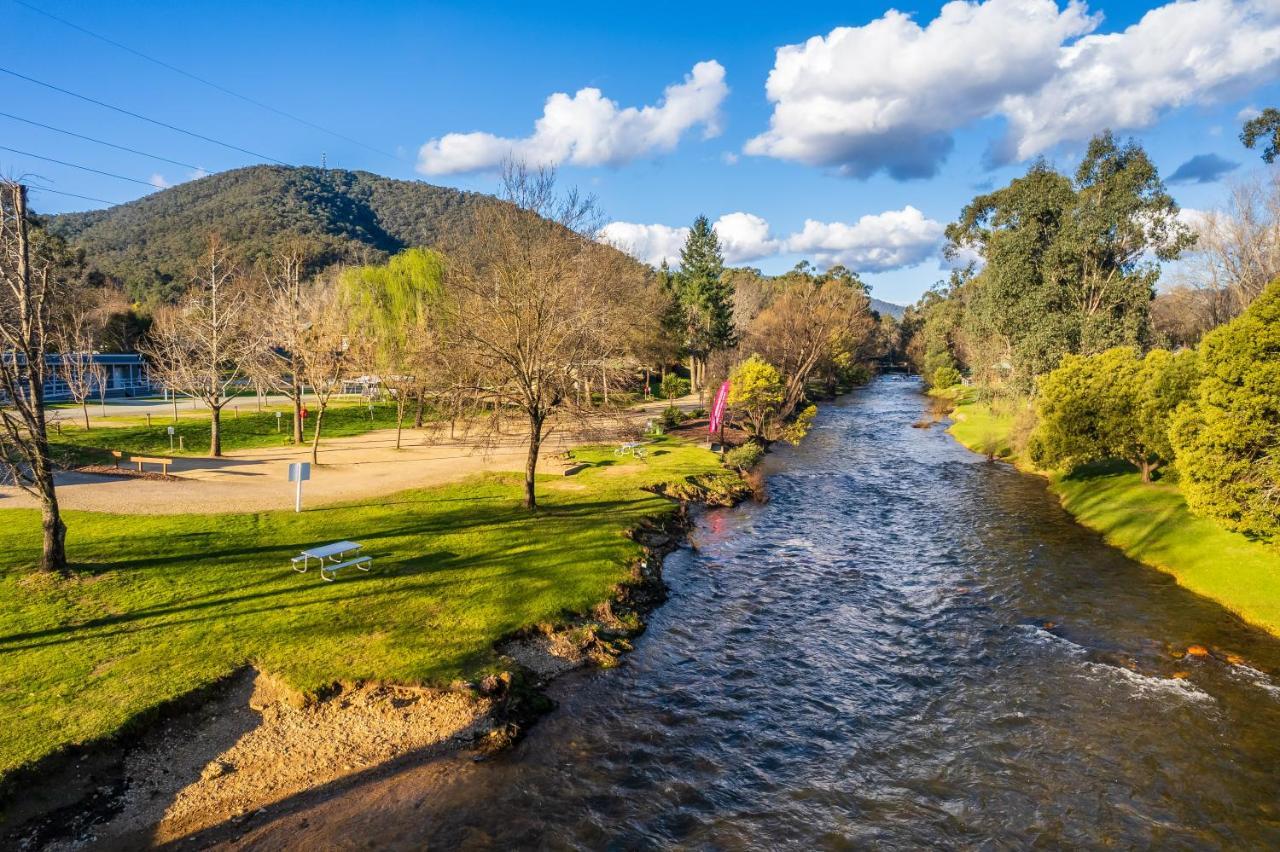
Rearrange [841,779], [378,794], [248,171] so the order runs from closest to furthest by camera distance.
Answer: [378,794] → [841,779] → [248,171]

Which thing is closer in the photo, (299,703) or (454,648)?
(299,703)

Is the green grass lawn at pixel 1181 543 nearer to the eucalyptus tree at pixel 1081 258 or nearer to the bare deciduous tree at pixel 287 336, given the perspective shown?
the eucalyptus tree at pixel 1081 258

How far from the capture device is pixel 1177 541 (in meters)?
24.3

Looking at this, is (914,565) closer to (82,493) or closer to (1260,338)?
(1260,338)

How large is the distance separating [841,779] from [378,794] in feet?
28.3

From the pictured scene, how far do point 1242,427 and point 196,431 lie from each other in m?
52.2

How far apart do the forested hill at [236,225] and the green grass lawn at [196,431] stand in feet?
139

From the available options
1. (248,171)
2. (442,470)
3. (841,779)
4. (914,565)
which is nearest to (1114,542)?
(914,565)

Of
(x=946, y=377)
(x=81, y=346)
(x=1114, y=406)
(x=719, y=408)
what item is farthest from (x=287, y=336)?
(x=946, y=377)

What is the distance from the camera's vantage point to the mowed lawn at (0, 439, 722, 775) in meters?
12.2

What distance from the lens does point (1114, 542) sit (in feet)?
86.0

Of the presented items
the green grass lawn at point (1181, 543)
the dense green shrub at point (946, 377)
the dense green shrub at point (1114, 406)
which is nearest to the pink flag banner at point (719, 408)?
the dense green shrub at point (1114, 406)

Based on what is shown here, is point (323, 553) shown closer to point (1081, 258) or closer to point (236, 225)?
point (1081, 258)

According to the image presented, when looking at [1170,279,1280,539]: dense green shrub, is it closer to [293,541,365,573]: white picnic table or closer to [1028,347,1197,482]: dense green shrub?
[1028,347,1197,482]: dense green shrub
